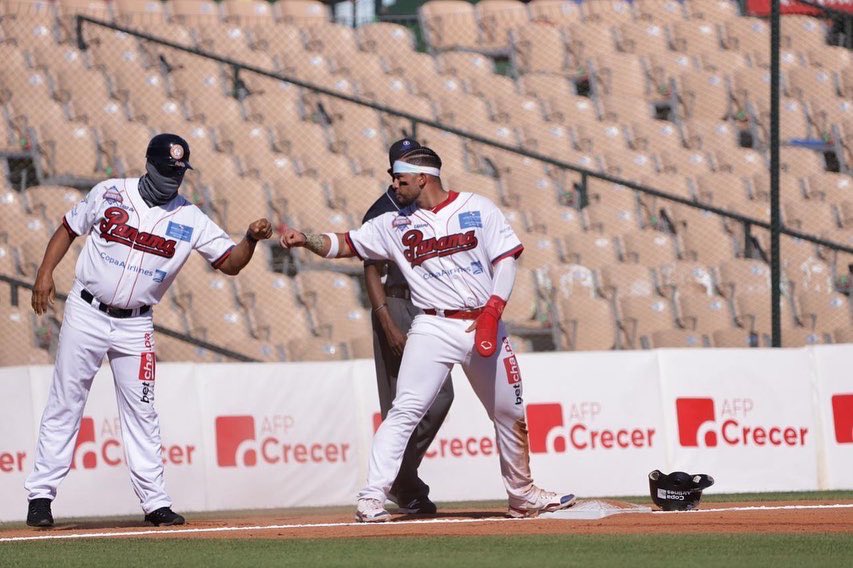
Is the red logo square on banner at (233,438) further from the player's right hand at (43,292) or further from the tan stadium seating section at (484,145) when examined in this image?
the player's right hand at (43,292)

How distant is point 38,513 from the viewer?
7691mm

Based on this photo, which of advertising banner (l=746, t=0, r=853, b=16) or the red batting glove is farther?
advertising banner (l=746, t=0, r=853, b=16)

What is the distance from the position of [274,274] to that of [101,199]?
20.3 feet

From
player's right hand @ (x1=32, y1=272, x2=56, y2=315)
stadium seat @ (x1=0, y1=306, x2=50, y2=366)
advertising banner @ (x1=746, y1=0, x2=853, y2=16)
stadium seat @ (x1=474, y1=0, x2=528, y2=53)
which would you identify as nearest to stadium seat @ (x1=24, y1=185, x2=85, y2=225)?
stadium seat @ (x1=0, y1=306, x2=50, y2=366)

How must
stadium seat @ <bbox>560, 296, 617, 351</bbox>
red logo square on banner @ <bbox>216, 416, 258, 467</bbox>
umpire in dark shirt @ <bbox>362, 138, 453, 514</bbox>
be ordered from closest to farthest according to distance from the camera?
umpire in dark shirt @ <bbox>362, 138, 453, 514</bbox> → red logo square on banner @ <bbox>216, 416, 258, 467</bbox> → stadium seat @ <bbox>560, 296, 617, 351</bbox>

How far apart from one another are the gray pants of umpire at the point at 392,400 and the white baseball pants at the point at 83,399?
134 centimetres

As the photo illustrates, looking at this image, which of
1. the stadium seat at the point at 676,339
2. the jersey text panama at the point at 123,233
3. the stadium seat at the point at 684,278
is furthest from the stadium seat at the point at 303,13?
the jersey text panama at the point at 123,233

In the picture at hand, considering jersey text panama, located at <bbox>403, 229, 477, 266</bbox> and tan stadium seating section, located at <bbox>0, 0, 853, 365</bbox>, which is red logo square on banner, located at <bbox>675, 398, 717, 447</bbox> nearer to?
tan stadium seating section, located at <bbox>0, 0, 853, 365</bbox>

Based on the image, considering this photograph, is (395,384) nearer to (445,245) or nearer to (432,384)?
(432,384)

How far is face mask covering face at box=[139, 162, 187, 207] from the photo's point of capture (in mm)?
7719

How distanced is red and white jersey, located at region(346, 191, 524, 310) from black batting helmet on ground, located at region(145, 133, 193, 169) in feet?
3.89

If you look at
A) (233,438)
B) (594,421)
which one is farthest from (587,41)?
(233,438)

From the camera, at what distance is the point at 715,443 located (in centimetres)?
1100

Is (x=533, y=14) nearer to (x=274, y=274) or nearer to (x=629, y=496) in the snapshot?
(x=274, y=274)
